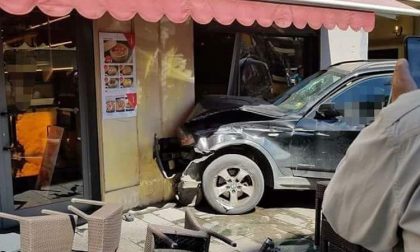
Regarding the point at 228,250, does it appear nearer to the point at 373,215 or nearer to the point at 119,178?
the point at 119,178

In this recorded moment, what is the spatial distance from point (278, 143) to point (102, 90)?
7.37 feet

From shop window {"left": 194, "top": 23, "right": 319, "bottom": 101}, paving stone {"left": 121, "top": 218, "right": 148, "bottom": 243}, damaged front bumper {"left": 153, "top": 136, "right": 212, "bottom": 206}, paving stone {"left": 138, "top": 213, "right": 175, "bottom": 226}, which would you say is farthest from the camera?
shop window {"left": 194, "top": 23, "right": 319, "bottom": 101}

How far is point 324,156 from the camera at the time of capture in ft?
19.5

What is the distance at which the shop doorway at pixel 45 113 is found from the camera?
5.17 meters

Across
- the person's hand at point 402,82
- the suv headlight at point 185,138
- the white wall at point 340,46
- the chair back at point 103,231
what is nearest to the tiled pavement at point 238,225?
the suv headlight at point 185,138

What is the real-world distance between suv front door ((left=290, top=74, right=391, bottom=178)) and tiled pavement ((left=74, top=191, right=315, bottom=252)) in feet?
1.94

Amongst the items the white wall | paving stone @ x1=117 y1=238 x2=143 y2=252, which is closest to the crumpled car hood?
paving stone @ x1=117 y1=238 x2=143 y2=252

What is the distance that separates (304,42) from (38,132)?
5015 mm

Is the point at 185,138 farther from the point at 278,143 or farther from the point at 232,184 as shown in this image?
the point at 278,143

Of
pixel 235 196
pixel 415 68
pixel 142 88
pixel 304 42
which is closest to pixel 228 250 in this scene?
pixel 235 196

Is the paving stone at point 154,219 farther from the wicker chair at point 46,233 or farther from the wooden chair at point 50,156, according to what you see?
the wicker chair at point 46,233

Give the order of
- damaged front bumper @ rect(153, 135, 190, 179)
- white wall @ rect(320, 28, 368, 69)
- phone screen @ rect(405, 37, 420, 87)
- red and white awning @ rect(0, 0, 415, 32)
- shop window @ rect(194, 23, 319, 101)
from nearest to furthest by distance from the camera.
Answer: phone screen @ rect(405, 37, 420, 87), red and white awning @ rect(0, 0, 415, 32), damaged front bumper @ rect(153, 135, 190, 179), shop window @ rect(194, 23, 319, 101), white wall @ rect(320, 28, 368, 69)

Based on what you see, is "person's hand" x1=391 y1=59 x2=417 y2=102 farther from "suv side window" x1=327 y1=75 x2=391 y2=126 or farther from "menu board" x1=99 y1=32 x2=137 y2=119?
"menu board" x1=99 y1=32 x2=137 y2=119

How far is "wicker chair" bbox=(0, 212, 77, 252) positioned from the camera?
3.37 metres
